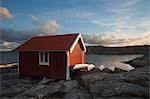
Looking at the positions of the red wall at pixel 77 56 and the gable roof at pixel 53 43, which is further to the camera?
the red wall at pixel 77 56

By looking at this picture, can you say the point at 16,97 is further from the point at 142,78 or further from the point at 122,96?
the point at 142,78

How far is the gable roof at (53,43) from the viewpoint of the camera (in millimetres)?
18306

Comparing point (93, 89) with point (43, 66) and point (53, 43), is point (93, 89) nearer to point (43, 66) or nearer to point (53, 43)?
point (43, 66)

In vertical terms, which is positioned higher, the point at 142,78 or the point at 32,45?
the point at 32,45

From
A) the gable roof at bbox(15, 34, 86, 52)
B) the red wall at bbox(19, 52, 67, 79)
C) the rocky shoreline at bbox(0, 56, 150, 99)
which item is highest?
the gable roof at bbox(15, 34, 86, 52)

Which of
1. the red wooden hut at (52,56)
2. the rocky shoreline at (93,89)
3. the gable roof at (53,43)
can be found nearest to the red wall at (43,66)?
the red wooden hut at (52,56)

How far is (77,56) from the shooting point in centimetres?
1991

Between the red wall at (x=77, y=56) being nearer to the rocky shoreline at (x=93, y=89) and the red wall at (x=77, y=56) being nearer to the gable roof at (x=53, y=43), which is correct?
the gable roof at (x=53, y=43)

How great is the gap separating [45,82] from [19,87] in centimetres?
226

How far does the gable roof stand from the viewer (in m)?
18.3

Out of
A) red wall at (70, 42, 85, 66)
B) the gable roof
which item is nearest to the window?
the gable roof

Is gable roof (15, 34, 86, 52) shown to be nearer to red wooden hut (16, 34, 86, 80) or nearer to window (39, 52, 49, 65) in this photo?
red wooden hut (16, 34, 86, 80)

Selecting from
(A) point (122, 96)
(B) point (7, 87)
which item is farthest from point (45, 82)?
(A) point (122, 96)

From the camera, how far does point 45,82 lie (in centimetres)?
1741
